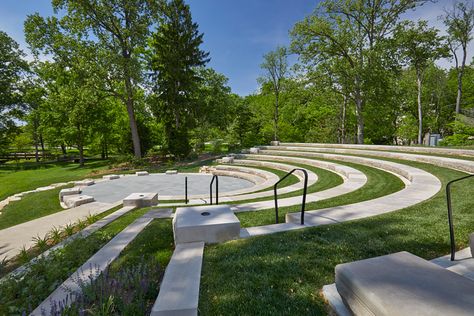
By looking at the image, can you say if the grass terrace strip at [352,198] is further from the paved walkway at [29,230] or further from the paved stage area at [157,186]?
the paved stage area at [157,186]

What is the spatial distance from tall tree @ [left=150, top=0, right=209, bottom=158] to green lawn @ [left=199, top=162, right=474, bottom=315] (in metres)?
17.2

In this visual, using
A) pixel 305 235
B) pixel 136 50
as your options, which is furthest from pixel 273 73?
pixel 305 235

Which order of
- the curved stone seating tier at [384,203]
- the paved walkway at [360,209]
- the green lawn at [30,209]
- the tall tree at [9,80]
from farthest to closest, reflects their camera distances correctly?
the tall tree at [9,80]
the green lawn at [30,209]
the curved stone seating tier at [384,203]
the paved walkway at [360,209]

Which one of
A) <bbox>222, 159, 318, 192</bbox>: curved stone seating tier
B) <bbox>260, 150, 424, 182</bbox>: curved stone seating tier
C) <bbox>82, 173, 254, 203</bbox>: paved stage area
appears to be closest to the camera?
<bbox>260, 150, 424, 182</bbox>: curved stone seating tier

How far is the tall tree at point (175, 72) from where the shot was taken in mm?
19842

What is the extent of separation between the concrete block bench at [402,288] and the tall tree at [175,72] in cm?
1849

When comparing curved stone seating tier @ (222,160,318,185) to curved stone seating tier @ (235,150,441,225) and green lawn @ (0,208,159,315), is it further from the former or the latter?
green lawn @ (0,208,159,315)

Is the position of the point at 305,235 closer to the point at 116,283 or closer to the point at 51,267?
the point at 116,283

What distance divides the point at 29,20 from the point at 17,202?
14571mm

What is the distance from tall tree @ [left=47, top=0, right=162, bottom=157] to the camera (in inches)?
635

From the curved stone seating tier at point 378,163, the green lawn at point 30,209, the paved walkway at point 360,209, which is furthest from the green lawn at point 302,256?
the green lawn at point 30,209

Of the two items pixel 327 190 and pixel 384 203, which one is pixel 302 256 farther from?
pixel 327 190

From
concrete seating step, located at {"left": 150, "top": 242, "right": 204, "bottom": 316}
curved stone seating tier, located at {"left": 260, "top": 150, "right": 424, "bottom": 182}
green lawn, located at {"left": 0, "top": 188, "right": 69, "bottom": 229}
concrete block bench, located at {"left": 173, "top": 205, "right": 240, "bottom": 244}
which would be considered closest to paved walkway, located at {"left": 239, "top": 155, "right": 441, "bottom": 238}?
concrete block bench, located at {"left": 173, "top": 205, "right": 240, "bottom": 244}

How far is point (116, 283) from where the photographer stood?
2428 millimetres
